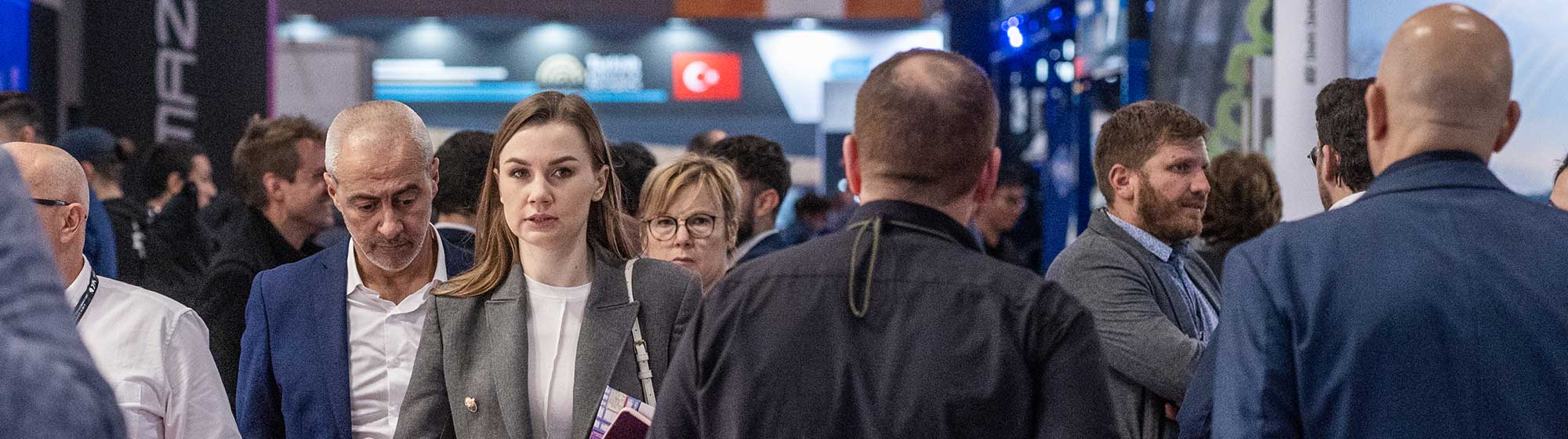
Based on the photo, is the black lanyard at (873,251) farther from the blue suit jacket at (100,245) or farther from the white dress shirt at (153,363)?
the blue suit jacket at (100,245)

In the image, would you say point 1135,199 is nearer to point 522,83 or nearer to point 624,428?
point 624,428

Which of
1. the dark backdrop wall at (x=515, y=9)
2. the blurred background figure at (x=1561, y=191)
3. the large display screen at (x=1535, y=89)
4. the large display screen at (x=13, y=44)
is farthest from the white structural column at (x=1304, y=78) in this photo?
the dark backdrop wall at (x=515, y=9)

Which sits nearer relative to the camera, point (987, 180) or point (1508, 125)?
point (987, 180)

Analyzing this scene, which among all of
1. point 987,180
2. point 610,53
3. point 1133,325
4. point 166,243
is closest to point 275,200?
point 166,243

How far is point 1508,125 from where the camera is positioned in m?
1.75

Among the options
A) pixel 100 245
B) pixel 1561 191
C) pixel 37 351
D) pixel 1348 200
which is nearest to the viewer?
pixel 37 351

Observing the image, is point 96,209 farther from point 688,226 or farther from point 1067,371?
point 1067,371

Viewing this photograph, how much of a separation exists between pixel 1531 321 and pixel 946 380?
739mm

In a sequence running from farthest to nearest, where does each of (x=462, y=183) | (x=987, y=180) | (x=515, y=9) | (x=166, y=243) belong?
1. (x=515, y=9)
2. (x=166, y=243)
3. (x=462, y=183)
4. (x=987, y=180)

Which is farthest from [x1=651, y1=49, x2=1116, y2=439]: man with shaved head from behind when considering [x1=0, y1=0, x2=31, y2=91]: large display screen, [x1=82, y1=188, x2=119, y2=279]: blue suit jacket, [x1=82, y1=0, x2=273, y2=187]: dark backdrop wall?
[x1=0, y1=0, x2=31, y2=91]: large display screen

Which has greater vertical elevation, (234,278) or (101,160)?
(101,160)

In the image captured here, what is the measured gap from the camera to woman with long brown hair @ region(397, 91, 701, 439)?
219 cm

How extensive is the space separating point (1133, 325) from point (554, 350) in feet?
3.50

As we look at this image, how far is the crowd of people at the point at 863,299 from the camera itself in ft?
4.74
